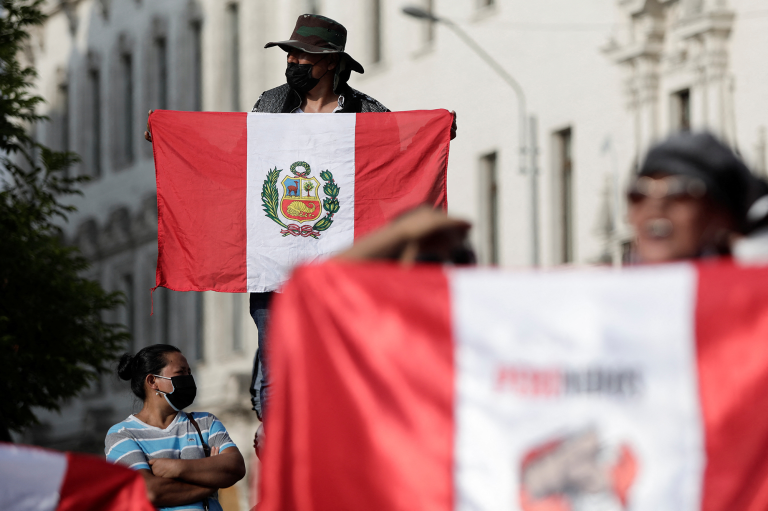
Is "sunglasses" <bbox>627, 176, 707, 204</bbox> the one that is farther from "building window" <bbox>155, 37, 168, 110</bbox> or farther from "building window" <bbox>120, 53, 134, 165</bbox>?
"building window" <bbox>120, 53, 134, 165</bbox>

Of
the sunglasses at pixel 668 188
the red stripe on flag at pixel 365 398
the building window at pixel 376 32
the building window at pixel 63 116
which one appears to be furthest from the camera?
the building window at pixel 63 116

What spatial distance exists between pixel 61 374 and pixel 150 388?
443 inches

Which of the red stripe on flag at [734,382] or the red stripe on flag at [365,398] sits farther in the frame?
the red stripe on flag at [365,398]

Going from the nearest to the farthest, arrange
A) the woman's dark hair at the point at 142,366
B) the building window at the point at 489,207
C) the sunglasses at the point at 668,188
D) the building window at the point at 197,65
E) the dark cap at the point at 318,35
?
the sunglasses at the point at 668,188 < the woman's dark hair at the point at 142,366 < the dark cap at the point at 318,35 < the building window at the point at 489,207 < the building window at the point at 197,65

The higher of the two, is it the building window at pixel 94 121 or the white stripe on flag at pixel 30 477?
the building window at pixel 94 121

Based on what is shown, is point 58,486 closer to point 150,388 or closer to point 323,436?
point 323,436

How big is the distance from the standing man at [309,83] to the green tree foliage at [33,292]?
9887 mm

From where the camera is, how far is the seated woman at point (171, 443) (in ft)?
23.4

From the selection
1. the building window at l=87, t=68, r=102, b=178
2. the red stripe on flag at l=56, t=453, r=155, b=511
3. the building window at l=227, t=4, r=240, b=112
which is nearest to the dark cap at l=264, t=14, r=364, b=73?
the red stripe on flag at l=56, t=453, r=155, b=511

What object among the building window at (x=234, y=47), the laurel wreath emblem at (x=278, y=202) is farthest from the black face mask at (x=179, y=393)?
the building window at (x=234, y=47)

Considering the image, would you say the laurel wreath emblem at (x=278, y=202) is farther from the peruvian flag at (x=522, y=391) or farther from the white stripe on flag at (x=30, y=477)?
the peruvian flag at (x=522, y=391)

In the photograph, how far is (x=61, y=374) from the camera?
61.0ft

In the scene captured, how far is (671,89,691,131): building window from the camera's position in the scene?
84.1ft

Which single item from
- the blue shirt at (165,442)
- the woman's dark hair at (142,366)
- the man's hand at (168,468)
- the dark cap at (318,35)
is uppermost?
the dark cap at (318,35)
